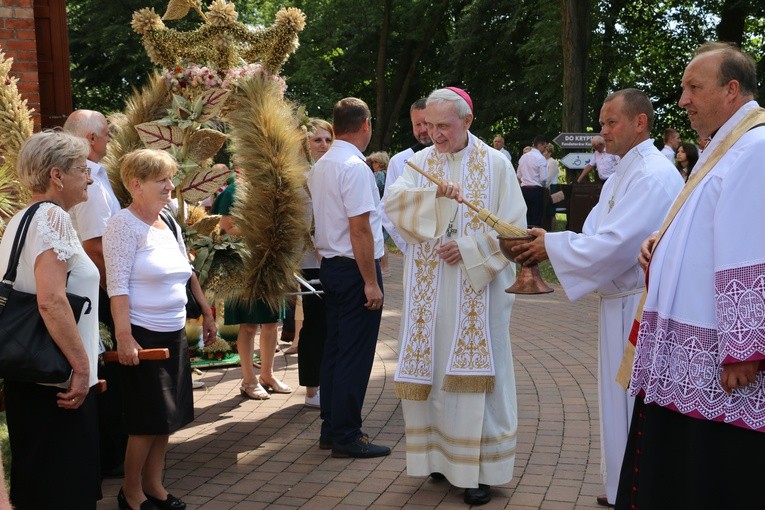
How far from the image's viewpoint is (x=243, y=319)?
737 centimetres

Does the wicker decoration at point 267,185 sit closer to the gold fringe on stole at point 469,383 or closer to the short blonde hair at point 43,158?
the gold fringe on stole at point 469,383

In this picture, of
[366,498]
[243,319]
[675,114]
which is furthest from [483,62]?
[366,498]

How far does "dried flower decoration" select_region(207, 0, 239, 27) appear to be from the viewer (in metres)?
6.13

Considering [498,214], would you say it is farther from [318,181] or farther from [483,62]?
[483,62]

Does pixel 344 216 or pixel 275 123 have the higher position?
pixel 275 123

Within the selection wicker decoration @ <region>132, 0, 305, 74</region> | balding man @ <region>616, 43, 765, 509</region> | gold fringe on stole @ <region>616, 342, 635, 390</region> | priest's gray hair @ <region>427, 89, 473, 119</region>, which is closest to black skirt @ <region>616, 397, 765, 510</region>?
balding man @ <region>616, 43, 765, 509</region>

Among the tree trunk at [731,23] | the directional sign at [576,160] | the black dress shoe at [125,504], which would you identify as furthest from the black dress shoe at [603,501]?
the tree trunk at [731,23]

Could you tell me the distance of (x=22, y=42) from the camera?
737 cm

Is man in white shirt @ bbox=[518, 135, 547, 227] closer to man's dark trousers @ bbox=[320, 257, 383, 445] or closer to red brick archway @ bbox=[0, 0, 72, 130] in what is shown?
red brick archway @ bbox=[0, 0, 72, 130]

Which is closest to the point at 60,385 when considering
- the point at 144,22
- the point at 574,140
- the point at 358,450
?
the point at 358,450

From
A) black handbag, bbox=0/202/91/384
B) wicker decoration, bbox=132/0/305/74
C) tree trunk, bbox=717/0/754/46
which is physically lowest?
black handbag, bbox=0/202/91/384

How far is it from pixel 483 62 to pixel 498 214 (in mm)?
28271

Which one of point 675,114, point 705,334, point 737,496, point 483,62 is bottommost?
point 737,496

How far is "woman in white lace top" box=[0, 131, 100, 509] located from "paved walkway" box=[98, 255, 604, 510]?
1151mm
